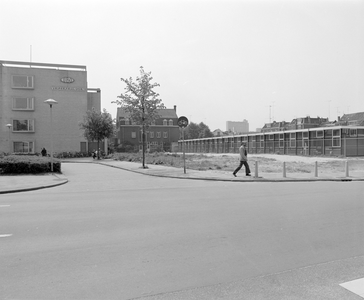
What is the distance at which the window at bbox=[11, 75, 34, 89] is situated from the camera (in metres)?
45.6

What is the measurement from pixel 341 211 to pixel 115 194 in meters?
6.82

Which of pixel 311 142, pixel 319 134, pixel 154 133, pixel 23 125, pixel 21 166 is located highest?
pixel 154 133

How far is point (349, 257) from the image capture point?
4672 mm

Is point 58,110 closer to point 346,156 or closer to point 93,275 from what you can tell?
point 346,156

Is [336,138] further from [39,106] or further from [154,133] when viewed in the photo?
[154,133]

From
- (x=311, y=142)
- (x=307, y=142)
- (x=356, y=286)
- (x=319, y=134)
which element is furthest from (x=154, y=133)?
(x=356, y=286)

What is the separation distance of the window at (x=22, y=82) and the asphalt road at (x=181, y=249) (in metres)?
42.8

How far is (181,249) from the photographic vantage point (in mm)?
4895

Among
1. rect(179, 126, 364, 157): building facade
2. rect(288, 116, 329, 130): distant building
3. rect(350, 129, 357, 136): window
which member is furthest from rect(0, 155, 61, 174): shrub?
rect(288, 116, 329, 130): distant building

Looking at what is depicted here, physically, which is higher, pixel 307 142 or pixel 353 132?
pixel 353 132

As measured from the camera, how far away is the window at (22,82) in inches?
1796

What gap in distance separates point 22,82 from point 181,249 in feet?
160

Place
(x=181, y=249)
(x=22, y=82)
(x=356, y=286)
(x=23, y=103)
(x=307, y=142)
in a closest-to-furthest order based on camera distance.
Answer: (x=356, y=286), (x=181, y=249), (x=307, y=142), (x=22, y=82), (x=23, y=103)

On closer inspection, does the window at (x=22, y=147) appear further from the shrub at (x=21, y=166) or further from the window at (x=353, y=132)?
the window at (x=353, y=132)
